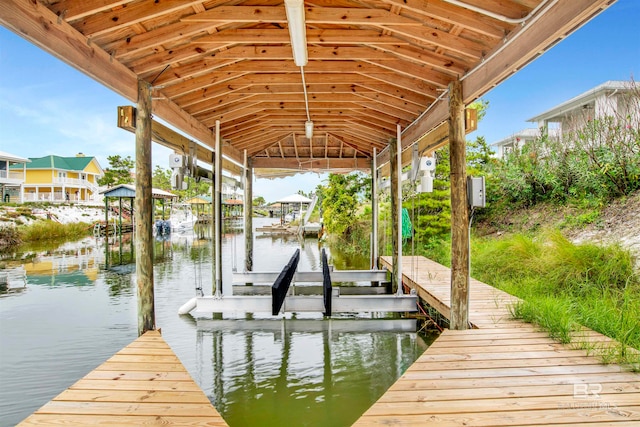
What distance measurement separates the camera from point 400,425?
6.41 feet

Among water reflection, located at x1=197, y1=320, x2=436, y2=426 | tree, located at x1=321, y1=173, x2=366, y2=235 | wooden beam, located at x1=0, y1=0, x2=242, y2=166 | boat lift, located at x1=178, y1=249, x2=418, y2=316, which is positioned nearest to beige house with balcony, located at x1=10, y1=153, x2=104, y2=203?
tree, located at x1=321, y1=173, x2=366, y2=235

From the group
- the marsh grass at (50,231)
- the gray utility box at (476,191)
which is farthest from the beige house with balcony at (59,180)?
the gray utility box at (476,191)

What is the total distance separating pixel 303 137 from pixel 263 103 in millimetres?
2518

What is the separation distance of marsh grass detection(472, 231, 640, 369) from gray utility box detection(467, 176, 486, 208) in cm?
126

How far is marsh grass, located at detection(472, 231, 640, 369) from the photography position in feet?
11.3

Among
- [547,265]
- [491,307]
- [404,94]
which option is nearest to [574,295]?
[547,265]

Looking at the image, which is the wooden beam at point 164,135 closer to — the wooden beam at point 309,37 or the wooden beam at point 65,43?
the wooden beam at point 65,43

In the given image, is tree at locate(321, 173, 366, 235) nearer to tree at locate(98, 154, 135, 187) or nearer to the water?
the water

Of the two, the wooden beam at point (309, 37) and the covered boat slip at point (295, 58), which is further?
the wooden beam at point (309, 37)

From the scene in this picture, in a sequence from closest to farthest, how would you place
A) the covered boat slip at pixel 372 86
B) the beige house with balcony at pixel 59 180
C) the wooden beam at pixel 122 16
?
1. the covered boat slip at pixel 372 86
2. the wooden beam at pixel 122 16
3. the beige house with balcony at pixel 59 180

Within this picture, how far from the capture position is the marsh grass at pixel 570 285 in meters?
3.45

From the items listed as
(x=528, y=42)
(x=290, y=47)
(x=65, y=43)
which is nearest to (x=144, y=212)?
(x=65, y=43)

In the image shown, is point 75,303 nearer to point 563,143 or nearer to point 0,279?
point 0,279

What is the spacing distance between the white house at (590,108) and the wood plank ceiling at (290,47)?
259 inches
